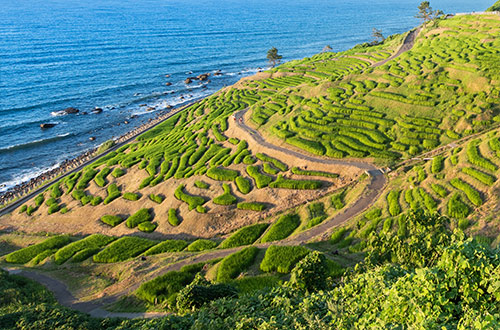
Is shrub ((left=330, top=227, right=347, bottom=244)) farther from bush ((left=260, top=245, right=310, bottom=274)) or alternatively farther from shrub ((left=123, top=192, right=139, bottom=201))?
shrub ((left=123, top=192, right=139, bottom=201))

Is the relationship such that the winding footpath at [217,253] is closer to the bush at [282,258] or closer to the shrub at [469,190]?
the bush at [282,258]

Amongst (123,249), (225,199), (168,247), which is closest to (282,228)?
(225,199)

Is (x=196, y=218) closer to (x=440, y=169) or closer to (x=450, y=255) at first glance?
(x=440, y=169)

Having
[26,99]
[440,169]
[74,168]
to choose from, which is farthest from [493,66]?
[26,99]

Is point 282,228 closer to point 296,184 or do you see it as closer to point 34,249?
point 296,184

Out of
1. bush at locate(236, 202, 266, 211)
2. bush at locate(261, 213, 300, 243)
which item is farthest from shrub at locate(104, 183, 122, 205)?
bush at locate(261, 213, 300, 243)

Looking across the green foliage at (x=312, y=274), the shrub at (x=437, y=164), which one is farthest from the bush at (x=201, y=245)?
the shrub at (x=437, y=164)
